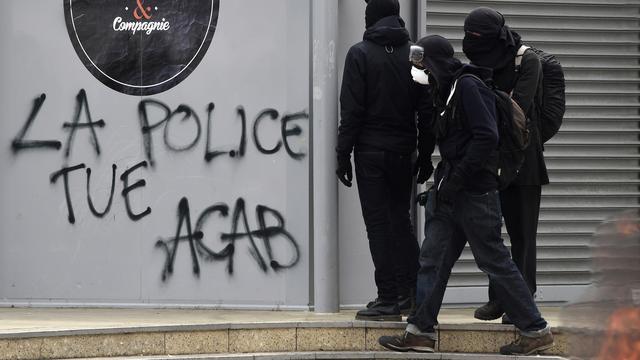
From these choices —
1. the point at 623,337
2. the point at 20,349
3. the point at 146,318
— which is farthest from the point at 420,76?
the point at 623,337

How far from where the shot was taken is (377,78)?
734 centimetres

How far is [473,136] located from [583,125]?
259 centimetres

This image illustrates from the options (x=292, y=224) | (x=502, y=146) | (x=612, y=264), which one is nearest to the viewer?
(x=612, y=264)

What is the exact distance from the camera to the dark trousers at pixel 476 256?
6.64 meters

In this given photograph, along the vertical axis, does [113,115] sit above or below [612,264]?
above

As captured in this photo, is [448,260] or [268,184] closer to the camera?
[448,260]

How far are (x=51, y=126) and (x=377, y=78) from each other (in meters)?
2.52

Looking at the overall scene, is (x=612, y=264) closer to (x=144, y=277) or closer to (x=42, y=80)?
(x=144, y=277)

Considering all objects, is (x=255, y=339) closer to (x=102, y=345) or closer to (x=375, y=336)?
(x=375, y=336)

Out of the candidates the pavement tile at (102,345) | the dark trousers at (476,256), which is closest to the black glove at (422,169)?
the dark trousers at (476,256)

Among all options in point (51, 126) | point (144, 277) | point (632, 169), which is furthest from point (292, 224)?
point (632, 169)

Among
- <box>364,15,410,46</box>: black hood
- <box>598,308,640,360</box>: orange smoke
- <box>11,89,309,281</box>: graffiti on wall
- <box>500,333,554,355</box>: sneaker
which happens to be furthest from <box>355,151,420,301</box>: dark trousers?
<box>598,308,640,360</box>: orange smoke

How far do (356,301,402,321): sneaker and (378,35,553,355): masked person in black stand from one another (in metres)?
0.41

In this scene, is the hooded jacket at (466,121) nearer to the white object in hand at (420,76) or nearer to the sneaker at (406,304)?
the white object in hand at (420,76)
